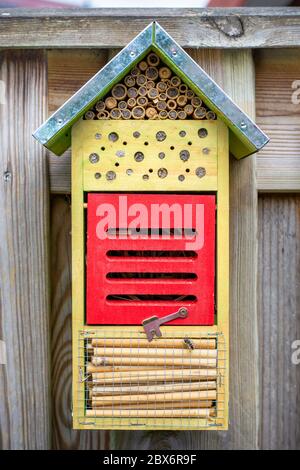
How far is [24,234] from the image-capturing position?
4.41ft

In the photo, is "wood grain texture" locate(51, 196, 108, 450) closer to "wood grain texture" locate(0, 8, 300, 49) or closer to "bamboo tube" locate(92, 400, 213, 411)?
"bamboo tube" locate(92, 400, 213, 411)

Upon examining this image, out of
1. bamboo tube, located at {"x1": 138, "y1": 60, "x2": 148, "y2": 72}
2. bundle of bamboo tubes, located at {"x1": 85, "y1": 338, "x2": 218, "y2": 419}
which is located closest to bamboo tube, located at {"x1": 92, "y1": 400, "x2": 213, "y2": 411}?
bundle of bamboo tubes, located at {"x1": 85, "y1": 338, "x2": 218, "y2": 419}

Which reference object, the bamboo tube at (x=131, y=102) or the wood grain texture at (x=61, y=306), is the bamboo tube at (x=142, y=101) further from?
the wood grain texture at (x=61, y=306)

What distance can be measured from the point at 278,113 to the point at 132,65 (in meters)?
0.41

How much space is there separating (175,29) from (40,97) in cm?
35

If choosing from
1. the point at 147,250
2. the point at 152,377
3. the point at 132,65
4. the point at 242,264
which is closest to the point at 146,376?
the point at 152,377

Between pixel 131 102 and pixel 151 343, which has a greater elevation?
pixel 131 102

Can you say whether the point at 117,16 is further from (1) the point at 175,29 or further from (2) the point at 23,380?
(2) the point at 23,380

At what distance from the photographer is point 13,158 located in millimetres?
1339

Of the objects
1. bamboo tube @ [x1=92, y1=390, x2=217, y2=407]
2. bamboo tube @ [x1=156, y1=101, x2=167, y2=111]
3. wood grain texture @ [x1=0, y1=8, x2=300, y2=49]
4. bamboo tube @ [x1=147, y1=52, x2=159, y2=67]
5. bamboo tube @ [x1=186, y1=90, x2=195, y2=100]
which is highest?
wood grain texture @ [x1=0, y1=8, x2=300, y2=49]

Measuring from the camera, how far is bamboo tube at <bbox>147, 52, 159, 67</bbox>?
1150mm

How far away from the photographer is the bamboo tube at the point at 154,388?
3.82 feet

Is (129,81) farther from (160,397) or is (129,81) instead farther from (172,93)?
(160,397)

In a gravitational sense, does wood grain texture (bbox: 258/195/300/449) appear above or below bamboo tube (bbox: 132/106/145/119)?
below
